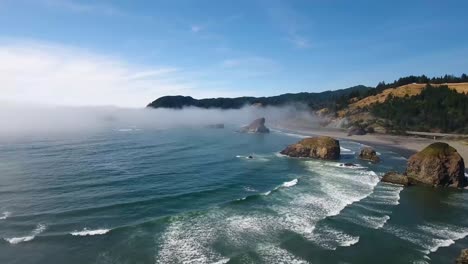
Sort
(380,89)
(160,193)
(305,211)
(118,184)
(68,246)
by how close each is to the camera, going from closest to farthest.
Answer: (68,246)
(305,211)
(160,193)
(118,184)
(380,89)

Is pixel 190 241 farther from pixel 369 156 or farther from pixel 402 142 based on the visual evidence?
pixel 402 142

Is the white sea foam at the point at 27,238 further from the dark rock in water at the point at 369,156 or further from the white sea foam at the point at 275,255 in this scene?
the dark rock in water at the point at 369,156

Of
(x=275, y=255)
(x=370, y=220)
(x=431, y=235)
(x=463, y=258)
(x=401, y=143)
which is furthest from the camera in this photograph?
(x=401, y=143)

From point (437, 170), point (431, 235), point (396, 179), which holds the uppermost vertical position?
point (437, 170)

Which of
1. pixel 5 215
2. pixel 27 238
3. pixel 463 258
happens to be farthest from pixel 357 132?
pixel 27 238

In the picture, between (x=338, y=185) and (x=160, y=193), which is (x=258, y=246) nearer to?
(x=160, y=193)

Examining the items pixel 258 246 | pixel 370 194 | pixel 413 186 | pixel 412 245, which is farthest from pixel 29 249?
pixel 413 186
